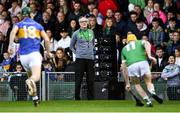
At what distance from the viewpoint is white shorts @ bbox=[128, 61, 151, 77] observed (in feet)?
61.8

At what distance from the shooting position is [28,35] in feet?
59.3

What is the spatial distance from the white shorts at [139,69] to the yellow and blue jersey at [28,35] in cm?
260

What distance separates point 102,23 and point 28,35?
7.28 meters

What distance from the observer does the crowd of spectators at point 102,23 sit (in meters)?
23.6

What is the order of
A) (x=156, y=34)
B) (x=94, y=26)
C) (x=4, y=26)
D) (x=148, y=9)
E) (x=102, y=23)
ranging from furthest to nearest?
1. (x=4, y=26)
2. (x=148, y=9)
3. (x=102, y=23)
4. (x=156, y=34)
5. (x=94, y=26)

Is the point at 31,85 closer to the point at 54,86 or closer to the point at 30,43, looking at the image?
the point at 30,43

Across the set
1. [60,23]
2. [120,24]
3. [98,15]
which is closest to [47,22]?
[60,23]

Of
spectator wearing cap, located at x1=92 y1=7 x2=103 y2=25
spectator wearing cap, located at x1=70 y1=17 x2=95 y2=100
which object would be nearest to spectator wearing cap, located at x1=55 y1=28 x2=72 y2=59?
spectator wearing cap, located at x1=92 y1=7 x2=103 y2=25

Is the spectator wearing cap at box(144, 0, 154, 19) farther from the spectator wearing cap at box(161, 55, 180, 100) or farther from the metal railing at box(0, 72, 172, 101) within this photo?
the metal railing at box(0, 72, 172, 101)

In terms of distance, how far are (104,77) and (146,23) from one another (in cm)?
284

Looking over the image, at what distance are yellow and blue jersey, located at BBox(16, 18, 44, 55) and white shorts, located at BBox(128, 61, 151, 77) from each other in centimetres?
260

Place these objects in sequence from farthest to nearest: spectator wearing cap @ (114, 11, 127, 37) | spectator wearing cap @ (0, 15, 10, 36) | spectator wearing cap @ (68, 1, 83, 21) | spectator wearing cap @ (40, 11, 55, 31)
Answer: spectator wearing cap @ (0, 15, 10, 36) → spectator wearing cap @ (40, 11, 55, 31) → spectator wearing cap @ (68, 1, 83, 21) → spectator wearing cap @ (114, 11, 127, 37)

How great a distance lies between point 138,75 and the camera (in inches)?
745

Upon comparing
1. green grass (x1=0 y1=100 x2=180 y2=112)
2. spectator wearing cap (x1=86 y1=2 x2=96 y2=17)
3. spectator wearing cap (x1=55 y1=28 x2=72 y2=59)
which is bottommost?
green grass (x1=0 y1=100 x2=180 y2=112)
